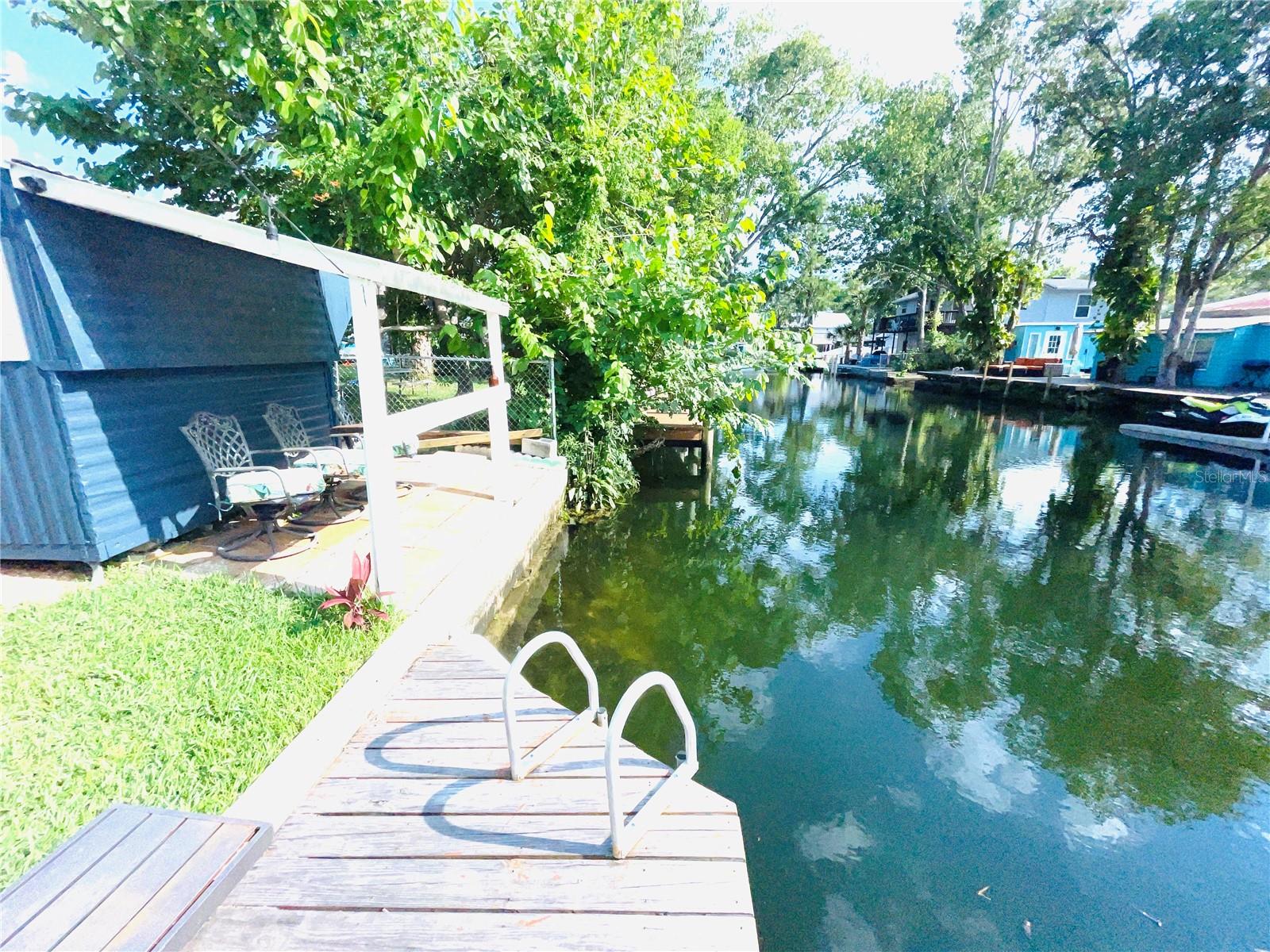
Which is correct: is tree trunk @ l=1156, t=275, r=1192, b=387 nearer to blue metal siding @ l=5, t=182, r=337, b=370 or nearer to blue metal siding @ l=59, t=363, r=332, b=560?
blue metal siding @ l=5, t=182, r=337, b=370

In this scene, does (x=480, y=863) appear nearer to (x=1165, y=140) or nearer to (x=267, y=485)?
(x=267, y=485)

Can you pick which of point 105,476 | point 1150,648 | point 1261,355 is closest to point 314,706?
point 105,476

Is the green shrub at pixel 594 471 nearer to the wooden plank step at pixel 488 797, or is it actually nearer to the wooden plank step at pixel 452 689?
the wooden plank step at pixel 452 689

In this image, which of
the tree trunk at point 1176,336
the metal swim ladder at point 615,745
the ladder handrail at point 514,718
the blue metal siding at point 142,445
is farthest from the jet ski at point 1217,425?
the blue metal siding at point 142,445

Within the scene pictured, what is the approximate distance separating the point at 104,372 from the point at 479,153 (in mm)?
6060

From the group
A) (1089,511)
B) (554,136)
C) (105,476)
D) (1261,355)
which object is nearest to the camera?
(105,476)

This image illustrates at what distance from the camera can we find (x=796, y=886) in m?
3.10

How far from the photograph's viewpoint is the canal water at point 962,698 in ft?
10.0

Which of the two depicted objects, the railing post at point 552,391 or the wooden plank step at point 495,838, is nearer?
the wooden plank step at point 495,838

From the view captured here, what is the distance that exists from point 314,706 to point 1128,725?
5.66 meters

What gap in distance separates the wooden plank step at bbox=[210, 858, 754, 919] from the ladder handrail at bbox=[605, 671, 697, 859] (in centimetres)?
9

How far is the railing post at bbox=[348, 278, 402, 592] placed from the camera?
3.28 meters

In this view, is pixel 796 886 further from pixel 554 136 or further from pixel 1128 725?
pixel 554 136

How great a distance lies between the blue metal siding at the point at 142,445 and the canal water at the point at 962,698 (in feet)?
10.5
